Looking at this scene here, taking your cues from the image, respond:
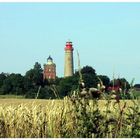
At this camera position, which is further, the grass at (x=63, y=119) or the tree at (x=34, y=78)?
the tree at (x=34, y=78)

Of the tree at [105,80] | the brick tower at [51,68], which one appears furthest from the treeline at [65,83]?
the brick tower at [51,68]

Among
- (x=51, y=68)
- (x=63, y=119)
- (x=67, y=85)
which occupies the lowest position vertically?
(x=63, y=119)

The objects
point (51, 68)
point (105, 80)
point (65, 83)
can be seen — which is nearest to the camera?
point (105, 80)

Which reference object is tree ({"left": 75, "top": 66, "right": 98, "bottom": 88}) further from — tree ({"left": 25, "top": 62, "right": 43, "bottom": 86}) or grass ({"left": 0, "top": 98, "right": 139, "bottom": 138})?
tree ({"left": 25, "top": 62, "right": 43, "bottom": 86})

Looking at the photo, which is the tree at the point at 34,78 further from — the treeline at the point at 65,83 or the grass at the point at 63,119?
the grass at the point at 63,119

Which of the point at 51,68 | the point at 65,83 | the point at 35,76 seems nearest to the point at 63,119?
the point at 65,83

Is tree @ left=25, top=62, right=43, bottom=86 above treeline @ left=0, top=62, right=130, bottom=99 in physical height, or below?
above

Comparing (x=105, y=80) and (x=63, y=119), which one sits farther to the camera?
(x=105, y=80)

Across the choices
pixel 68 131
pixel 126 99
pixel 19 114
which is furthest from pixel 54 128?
pixel 126 99

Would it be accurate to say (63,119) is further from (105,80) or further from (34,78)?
(34,78)

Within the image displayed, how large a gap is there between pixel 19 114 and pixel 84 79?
101 cm

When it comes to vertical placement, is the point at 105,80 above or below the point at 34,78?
below

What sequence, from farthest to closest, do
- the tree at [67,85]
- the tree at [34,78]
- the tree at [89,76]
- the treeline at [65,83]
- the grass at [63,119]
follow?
1. the tree at [34,78]
2. the tree at [67,85]
3. the tree at [89,76]
4. the treeline at [65,83]
5. the grass at [63,119]

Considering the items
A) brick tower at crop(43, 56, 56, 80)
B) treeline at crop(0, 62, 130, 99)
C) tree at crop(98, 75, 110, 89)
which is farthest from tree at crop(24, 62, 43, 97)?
tree at crop(98, 75, 110, 89)
